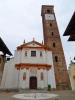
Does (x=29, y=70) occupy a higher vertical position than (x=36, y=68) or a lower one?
lower

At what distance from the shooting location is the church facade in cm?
3284

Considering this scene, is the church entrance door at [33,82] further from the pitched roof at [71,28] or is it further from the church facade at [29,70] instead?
the pitched roof at [71,28]

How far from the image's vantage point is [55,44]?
3900cm

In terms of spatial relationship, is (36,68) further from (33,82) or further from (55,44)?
(55,44)

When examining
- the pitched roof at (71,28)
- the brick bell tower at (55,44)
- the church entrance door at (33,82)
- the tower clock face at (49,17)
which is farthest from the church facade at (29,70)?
the pitched roof at (71,28)

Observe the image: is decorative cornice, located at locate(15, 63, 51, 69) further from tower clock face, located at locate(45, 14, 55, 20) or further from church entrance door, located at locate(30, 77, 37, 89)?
tower clock face, located at locate(45, 14, 55, 20)

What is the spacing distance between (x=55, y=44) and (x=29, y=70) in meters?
8.86

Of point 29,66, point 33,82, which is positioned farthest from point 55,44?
point 33,82

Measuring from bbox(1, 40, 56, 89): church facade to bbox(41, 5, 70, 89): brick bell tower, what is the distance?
1602 mm

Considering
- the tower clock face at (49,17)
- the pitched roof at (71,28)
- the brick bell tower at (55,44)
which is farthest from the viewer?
the tower clock face at (49,17)

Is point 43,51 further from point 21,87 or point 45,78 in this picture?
point 21,87

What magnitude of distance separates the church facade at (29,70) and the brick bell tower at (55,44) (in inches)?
63.1

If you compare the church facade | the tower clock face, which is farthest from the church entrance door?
the tower clock face

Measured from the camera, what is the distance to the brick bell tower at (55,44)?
113ft
